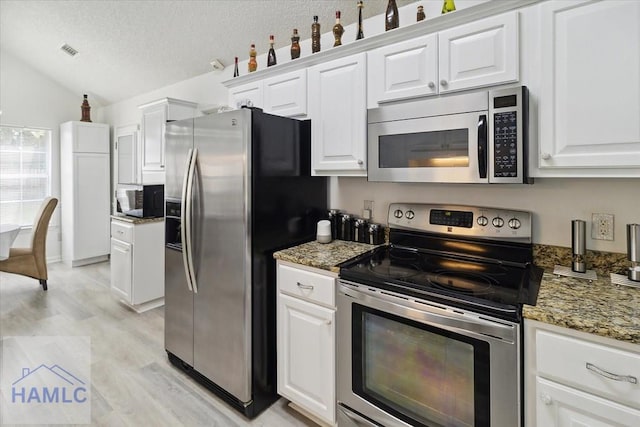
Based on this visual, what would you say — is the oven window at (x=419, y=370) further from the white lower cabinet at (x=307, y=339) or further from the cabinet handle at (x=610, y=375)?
the cabinet handle at (x=610, y=375)

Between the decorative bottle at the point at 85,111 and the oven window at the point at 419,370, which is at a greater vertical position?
the decorative bottle at the point at 85,111

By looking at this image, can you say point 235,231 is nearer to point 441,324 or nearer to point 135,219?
point 441,324

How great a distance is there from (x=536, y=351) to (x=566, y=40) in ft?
3.96

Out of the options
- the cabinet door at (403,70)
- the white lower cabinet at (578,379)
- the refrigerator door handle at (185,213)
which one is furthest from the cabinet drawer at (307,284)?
the cabinet door at (403,70)

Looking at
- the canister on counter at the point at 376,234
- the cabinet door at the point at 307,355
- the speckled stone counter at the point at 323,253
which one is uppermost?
the canister on counter at the point at 376,234

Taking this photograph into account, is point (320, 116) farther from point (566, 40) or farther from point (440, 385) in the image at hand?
point (440, 385)

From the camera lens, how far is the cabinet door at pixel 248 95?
95.7 inches

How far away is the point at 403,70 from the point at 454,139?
0.47 meters

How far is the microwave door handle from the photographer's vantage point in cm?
151

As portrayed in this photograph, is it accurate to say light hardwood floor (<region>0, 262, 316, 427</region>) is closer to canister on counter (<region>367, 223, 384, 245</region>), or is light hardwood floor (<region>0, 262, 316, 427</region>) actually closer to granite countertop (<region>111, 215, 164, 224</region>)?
granite countertop (<region>111, 215, 164, 224</region>)

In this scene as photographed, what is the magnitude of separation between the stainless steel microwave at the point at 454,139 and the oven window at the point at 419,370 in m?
0.72

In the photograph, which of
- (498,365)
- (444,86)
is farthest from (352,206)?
(498,365)

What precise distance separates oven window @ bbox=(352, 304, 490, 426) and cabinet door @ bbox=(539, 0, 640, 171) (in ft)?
2.84

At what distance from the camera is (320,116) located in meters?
2.13
